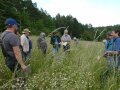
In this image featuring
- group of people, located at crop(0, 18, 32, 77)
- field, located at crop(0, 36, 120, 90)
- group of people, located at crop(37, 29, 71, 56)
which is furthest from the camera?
group of people, located at crop(37, 29, 71, 56)

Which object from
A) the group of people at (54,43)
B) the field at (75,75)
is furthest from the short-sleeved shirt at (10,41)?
the group of people at (54,43)

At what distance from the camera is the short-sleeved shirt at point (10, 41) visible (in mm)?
6797

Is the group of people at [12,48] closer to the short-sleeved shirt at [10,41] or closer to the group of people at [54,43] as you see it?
the short-sleeved shirt at [10,41]

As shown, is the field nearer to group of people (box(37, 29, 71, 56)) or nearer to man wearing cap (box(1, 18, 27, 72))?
man wearing cap (box(1, 18, 27, 72))

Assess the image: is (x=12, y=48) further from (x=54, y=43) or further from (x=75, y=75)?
(x=54, y=43)

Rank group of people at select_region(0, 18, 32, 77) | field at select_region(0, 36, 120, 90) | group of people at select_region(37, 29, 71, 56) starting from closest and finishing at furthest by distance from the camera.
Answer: field at select_region(0, 36, 120, 90) → group of people at select_region(0, 18, 32, 77) → group of people at select_region(37, 29, 71, 56)

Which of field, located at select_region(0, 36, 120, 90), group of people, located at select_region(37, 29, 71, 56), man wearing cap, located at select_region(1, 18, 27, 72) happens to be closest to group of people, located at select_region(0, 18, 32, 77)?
man wearing cap, located at select_region(1, 18, 27, 72)

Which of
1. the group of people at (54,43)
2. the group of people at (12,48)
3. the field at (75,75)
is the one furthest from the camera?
the group of people at (54,43)

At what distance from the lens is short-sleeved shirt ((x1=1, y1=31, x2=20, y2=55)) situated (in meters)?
6.80

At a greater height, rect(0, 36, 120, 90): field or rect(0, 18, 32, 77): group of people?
rect(0, 18, 32, 77): group of people

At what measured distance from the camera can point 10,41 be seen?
22.3 ft

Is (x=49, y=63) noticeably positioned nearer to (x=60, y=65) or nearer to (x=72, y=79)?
(x=60, y=65)

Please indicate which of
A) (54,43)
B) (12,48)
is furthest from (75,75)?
(54,43)

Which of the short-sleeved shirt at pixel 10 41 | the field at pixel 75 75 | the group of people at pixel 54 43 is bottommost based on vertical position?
the field at pixel 75 75
